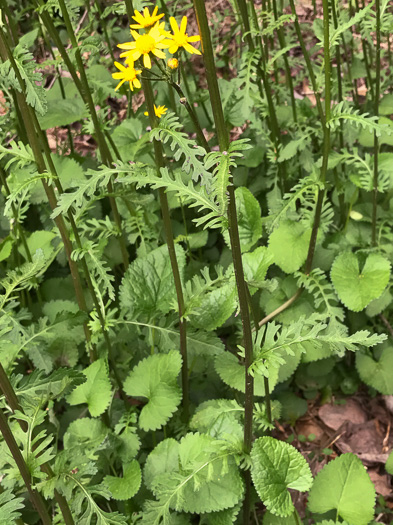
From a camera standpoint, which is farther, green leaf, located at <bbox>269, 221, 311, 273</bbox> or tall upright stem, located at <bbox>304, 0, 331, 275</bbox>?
green leaf, located at <bbox>269, 221, 311, 273</bbox>

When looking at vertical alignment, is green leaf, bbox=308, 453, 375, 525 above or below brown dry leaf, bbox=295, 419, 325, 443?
above

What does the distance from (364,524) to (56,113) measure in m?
1.77

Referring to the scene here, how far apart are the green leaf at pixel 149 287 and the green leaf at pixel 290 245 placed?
361 millimetres

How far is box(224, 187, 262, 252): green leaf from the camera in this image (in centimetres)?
171

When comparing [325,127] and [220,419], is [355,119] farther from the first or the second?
[220,419]

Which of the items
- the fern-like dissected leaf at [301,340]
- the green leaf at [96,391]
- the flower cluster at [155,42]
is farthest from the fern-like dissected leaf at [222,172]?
the green leaf at [96,391]

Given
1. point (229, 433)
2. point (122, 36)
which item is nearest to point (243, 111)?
point (229, 433)

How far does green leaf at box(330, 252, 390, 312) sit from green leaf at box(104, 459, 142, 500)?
87 cm

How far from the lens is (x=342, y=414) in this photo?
2164 millimetres

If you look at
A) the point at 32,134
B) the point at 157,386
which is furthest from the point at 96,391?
the point at 32,134

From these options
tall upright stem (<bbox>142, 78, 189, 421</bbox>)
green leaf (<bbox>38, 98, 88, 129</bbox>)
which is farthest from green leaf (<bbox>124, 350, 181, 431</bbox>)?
green leaf (<bbox>38, 98, 88, 129</bbox>)

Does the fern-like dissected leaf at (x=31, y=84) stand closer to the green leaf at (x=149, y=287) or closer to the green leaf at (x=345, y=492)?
the green leaf at (x=149, y=287)

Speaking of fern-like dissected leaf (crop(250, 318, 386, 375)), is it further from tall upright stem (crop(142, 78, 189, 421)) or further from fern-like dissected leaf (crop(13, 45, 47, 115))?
fern-like dissected leaf (crop(13, 45, 47, 115))

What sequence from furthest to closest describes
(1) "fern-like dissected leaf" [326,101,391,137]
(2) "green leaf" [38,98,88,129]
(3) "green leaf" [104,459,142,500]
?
(2) "green leaf" [38,98,88,129] → (3) "green leaf" [104,459,142,500] → (1) "fern-like dissected leaf" [326,101,391,137]
